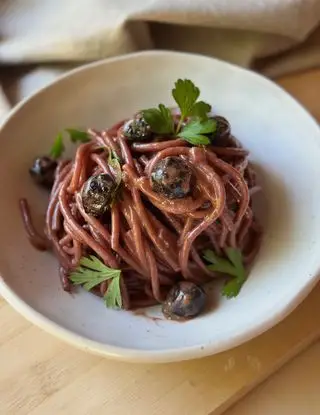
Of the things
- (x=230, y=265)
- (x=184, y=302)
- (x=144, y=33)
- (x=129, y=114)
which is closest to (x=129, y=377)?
(x=184, y=302)

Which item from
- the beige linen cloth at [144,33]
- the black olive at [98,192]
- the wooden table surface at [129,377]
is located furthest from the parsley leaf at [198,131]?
the beige linen cloth at [144,33]

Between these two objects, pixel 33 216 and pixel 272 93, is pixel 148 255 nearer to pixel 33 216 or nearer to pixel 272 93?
pixel 33 216

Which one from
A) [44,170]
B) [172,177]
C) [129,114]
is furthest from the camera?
[129,114]

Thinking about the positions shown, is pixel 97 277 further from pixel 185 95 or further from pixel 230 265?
pixel 185 95

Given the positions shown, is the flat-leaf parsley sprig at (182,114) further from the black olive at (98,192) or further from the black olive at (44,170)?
the black olive at (44,170)

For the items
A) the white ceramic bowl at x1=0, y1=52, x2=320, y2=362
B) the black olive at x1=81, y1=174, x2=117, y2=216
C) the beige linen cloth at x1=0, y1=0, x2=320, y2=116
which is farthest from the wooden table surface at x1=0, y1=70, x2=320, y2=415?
the beige linen cloth at x1=0, y1=0, x2=320, y2=116

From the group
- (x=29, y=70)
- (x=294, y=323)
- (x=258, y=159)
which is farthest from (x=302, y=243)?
(x=29, y=70)
